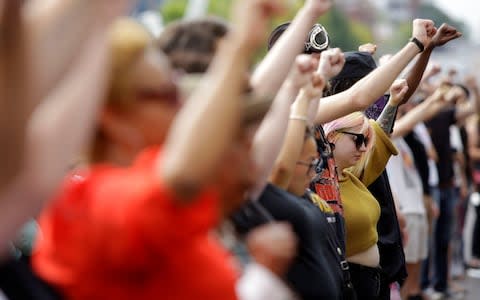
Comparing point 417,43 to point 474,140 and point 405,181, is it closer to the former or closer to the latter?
point 405,181

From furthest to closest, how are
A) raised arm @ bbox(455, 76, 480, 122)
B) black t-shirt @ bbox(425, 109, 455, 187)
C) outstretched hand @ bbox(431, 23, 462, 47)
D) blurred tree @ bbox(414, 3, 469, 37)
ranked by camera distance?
1. blurred tree @ bbox(414, 3, 469, 37)
2. raised arm @ bbox(455, 76, 480, 122)
3. black t-shirt @ bbox(425, 109, 455, 187)
4. outstretched hand @ bbox(431, 23, 462, 47)

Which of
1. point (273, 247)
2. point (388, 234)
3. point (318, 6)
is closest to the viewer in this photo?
point (273, 247)

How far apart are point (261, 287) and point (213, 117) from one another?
0.66m

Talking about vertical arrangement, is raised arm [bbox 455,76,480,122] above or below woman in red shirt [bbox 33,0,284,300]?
below

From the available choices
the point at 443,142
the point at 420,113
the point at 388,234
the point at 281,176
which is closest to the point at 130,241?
the point at 281,176

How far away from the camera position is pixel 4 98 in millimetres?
2959

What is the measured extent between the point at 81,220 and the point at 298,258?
2.04 meters

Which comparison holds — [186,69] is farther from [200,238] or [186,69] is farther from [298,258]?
[298,258]

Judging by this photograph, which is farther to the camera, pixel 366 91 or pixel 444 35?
pixel 444 35

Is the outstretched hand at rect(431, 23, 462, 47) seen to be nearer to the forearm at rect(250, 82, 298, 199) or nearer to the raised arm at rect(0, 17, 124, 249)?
the forearm at rect(250, 82, 298, 199)

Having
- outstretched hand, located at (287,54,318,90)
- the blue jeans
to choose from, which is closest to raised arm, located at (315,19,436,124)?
outstretched hand, located at (287,54,318,90)

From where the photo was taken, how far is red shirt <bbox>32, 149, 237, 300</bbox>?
3.20m

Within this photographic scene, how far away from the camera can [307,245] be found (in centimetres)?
525

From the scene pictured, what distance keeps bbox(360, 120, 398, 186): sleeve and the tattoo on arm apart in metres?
0.06
